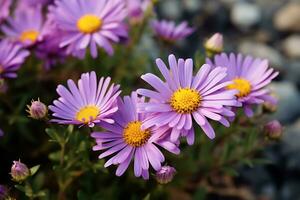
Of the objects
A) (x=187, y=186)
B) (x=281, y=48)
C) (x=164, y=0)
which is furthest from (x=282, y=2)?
(x=187, y=186)

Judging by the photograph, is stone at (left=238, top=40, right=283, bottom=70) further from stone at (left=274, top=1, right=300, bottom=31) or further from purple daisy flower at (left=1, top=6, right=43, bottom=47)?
purple daisy flower at (left=1, top=6, right=43, bottom=47)

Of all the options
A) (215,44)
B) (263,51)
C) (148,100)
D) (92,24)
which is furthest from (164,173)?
(263,51)

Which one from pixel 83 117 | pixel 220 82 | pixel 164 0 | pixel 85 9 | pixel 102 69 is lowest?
pixel 83 117

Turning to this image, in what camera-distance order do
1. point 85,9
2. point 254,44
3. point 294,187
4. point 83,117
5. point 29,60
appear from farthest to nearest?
point 254,44
point 294,187
point 29,60
point 85,9
point 83,117

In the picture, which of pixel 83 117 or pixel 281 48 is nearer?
pixel 83 117

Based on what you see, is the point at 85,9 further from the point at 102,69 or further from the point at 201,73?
the point at 201,73

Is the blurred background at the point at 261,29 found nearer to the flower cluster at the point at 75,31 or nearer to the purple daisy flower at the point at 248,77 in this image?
the purple daisy flower at the point at 248,77

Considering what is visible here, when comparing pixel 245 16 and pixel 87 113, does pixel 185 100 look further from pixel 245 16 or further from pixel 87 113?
pixel 245 16

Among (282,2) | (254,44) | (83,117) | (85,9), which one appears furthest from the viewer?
(282,2)
